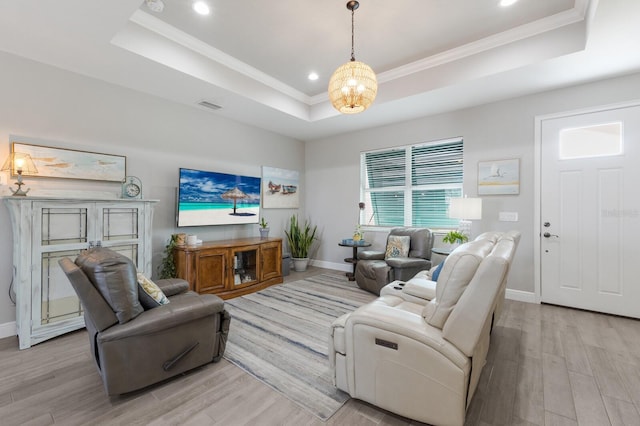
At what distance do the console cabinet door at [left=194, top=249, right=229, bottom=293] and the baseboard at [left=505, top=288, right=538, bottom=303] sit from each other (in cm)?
407

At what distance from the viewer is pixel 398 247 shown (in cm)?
451

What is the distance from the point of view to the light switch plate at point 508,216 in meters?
3.93

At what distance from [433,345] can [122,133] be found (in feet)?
13.7

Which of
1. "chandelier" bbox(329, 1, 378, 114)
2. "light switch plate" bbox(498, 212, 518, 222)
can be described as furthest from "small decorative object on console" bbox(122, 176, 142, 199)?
"light switch plate" bbox(498, 212, 518, 222)

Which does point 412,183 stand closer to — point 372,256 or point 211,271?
point 372,256

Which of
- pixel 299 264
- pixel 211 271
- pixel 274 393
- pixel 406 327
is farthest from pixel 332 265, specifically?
pixel 406 327

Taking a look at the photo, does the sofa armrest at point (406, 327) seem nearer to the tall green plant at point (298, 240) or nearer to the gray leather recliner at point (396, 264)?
the gray leather recliner at point (396, 264)

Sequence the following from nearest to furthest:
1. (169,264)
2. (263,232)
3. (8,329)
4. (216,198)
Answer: (8,329) → (169,264) → (216,198) → (263,232)

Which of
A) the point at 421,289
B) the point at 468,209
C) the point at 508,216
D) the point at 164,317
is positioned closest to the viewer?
the point at 164,317

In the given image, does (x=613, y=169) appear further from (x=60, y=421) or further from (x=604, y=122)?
(x=60, y=421)

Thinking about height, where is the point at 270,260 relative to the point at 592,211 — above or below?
below

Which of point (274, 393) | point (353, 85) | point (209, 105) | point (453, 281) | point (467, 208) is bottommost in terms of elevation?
point (274, 393)

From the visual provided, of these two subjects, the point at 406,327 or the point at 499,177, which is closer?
the point at 406,327

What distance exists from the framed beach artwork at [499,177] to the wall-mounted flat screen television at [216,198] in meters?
3.68
